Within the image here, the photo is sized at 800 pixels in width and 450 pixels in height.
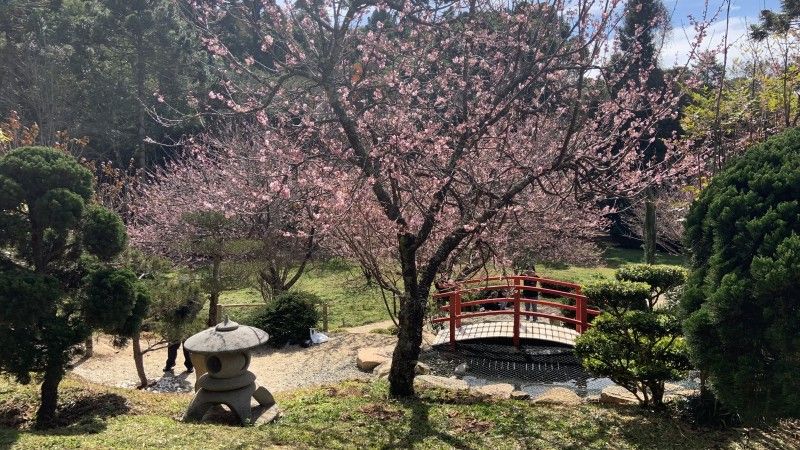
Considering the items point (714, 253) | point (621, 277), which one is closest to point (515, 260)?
point (621, 277)

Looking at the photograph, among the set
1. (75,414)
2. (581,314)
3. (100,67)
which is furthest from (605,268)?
(100,67)

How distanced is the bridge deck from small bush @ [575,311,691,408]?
3.40 metres

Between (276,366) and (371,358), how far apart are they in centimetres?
193

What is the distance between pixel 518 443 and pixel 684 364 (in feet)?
6.34

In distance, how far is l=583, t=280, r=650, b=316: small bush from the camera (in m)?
5.82

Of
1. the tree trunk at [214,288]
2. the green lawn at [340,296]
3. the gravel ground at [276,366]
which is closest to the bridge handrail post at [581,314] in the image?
the gravel ground at [276,366]

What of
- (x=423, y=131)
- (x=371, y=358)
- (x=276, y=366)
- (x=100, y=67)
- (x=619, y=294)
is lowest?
(x=276, y=366)

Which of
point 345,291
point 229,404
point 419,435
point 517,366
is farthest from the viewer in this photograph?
point 345,291

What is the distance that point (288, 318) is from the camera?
1120cm

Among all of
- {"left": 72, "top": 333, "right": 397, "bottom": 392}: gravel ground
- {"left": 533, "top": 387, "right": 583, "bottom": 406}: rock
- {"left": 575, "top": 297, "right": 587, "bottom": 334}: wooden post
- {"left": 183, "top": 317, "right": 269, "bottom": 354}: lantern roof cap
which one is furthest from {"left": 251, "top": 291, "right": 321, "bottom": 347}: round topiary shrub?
{"left": 533, "top": 387, "right": 583, "bottom": 406}: rock

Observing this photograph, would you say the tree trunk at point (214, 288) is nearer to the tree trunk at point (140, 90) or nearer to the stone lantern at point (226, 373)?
the stone lantern at point (226, 373)

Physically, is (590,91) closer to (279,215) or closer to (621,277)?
(621,277)

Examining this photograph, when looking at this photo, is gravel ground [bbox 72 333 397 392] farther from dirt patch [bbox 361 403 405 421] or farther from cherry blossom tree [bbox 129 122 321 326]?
dirt patch [bbox 361 403 405 421]

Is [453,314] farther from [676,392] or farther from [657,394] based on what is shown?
[657,394]
